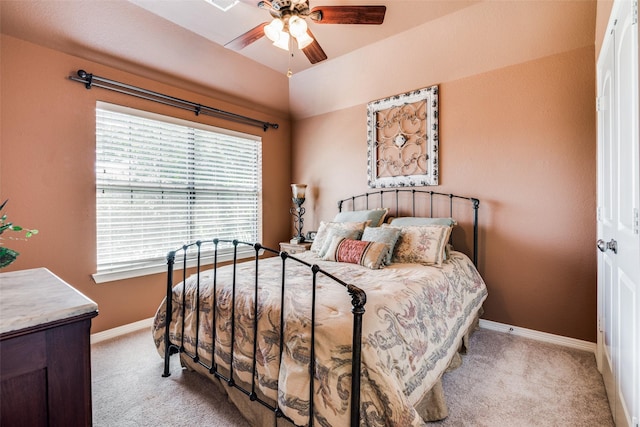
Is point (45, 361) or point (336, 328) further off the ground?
point (45, 361)

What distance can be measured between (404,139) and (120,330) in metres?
3.44

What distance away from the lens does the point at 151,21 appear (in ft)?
8.64

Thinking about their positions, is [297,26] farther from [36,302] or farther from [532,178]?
[532,178]

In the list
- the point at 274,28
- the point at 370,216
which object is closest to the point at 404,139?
the point at 370,216

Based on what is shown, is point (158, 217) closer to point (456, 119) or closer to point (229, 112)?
point (229, 112)

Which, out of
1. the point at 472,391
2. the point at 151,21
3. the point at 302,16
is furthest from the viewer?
the point at 151,21

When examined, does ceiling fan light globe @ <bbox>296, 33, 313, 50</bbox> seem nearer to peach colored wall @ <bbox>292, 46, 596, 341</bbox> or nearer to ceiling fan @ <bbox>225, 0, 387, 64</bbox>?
ceiling fan @ <bbox>225, 0, 387, 64</bbox>

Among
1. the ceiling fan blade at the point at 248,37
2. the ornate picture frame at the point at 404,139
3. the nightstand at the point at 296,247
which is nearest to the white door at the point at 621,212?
the ornate picture frame at the point at 404,139

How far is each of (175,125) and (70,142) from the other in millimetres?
929

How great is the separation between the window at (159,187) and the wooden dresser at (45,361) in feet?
6.93

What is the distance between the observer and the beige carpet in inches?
65.8

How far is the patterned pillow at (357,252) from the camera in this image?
2.33 meters

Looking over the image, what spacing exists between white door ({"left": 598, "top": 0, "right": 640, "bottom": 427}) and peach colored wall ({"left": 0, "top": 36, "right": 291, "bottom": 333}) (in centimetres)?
348

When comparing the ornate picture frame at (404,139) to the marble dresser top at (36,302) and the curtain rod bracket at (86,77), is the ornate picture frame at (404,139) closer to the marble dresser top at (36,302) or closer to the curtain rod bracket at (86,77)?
the curtain rod bracket at (86,77)
